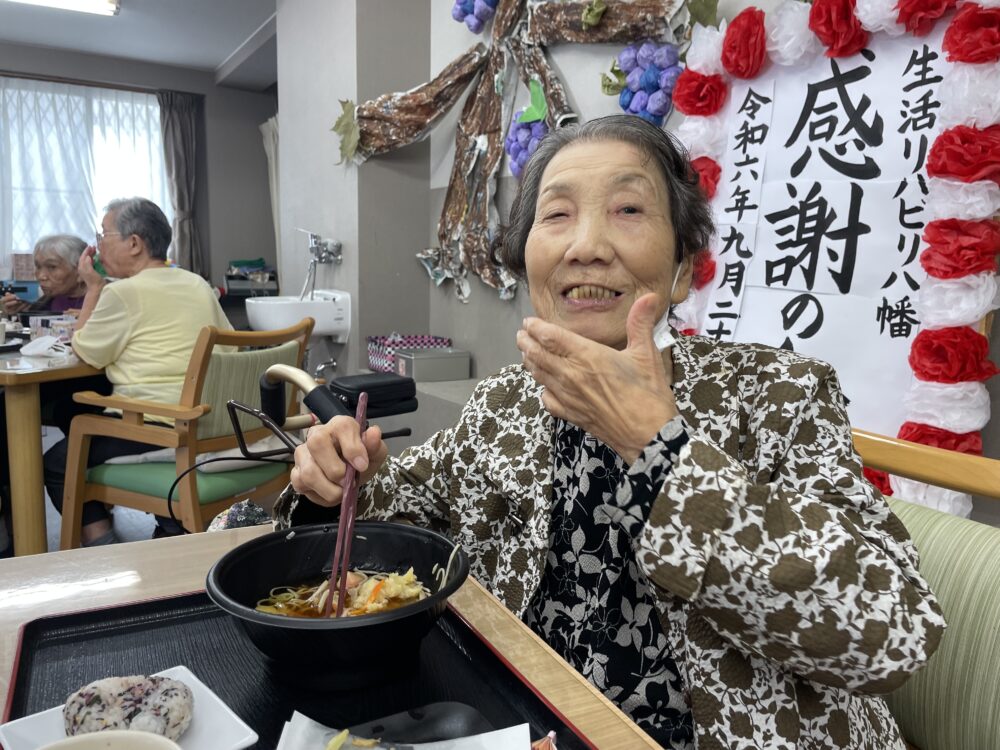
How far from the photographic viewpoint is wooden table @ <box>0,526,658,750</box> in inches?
26.3

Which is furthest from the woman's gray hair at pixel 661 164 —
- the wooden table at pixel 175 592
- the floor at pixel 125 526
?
the floor at pixel 125 526

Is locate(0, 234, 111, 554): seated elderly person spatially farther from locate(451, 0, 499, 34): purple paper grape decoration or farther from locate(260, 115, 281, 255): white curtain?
locate(260, 115, 281, 255): white curtain

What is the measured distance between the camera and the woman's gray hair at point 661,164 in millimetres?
1078

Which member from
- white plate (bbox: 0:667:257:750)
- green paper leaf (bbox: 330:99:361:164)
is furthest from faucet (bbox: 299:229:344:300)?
white plate (bbox: 0:667:257:750)

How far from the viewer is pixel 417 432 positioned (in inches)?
142

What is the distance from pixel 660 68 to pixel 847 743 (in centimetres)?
205

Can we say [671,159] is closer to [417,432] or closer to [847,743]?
[847,743]

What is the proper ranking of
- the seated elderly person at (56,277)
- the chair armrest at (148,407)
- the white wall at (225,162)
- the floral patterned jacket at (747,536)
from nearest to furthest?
the floral patterned jacket at (747,536)
the chair armrest at (148,407)
the seated elderly person at (56,277)
the white wall at (225,162)

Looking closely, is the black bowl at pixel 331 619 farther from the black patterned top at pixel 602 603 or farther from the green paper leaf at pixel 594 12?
the green paper leaf at pixel 594 12

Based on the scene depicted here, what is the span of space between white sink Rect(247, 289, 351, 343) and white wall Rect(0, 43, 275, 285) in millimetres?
3723

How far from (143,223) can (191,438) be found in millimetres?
1124

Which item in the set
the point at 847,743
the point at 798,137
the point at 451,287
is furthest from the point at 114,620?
the point at 451,287

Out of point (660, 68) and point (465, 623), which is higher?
point (660, 68)

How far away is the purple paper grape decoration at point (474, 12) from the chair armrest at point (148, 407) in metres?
2.19
